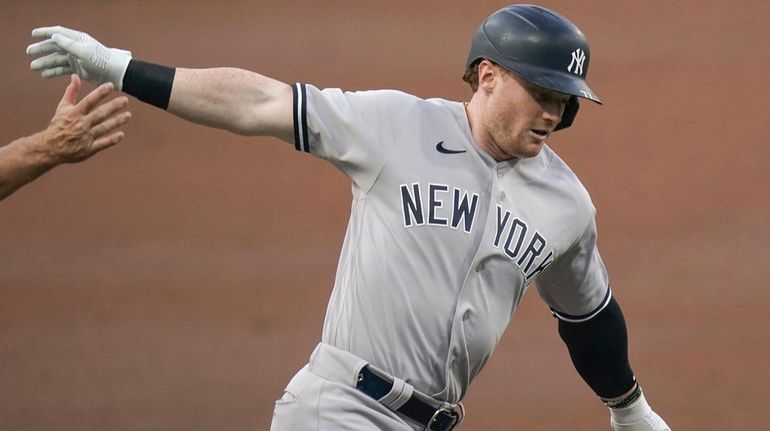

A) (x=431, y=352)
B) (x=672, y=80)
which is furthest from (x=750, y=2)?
(x=431, y=352)

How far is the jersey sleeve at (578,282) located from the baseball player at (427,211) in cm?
11

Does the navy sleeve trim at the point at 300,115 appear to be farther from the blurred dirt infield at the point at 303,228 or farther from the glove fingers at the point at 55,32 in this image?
the blurred dirt infield at the point at 303,228

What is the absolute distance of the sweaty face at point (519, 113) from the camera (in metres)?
2.21

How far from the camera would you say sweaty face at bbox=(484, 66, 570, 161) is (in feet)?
7.25

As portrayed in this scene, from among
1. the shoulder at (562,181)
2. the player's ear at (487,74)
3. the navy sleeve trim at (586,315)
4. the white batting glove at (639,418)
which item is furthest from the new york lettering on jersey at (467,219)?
the white batting glove at (639,418)

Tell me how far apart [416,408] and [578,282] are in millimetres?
505

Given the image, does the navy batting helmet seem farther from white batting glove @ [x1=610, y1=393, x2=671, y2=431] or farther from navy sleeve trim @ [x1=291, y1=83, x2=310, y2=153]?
white batting glove @ [x1=610, y1=393, x2=671, y2=431]

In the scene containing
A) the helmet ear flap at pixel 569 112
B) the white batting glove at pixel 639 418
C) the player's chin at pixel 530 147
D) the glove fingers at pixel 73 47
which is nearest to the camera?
the glove fingers at pixel 73 47

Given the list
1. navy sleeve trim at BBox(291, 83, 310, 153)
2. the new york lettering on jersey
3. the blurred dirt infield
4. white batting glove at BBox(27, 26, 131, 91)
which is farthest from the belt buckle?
the blurred dirt infield

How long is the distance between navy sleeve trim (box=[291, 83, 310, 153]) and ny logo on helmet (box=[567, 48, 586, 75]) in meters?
0.51

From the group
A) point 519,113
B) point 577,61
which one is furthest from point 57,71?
point 577,61

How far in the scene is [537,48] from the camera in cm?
220

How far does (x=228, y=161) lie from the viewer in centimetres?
413

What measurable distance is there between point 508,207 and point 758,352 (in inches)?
80.9
